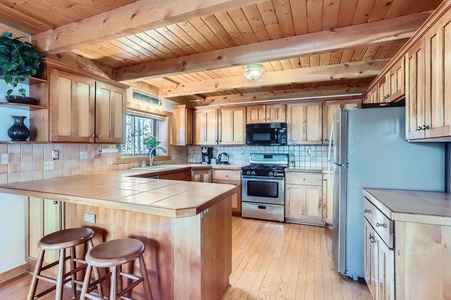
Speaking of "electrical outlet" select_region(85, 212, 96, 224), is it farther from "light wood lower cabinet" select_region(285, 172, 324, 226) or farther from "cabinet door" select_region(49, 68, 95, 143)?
"light wood lower cabinet" select_region(285, 172, 324, 226)

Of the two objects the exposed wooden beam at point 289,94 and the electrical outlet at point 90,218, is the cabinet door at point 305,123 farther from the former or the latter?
the electrical outlet at point 90,218

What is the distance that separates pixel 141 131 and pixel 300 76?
2.85m

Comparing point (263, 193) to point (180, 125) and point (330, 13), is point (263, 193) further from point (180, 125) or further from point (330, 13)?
point (330, 13)

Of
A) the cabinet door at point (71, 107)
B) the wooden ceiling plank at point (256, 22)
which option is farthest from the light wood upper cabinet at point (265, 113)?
the cabinet door at point (71, 107)

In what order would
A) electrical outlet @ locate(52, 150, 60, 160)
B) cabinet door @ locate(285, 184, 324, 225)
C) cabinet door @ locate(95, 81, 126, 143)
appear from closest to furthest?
electrical outlet @ locate(52, 150, 60, 160)
cabinet door @ locate(95, 81, 126, 143)
cabinet door @ locate(285, 184, 324, 225)

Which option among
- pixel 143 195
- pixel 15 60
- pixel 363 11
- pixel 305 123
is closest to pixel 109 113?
pixel 15 60

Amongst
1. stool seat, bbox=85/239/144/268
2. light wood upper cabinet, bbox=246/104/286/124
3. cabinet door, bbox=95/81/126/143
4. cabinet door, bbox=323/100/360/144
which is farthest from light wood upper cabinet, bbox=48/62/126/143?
cabinet door, bbox=323/100/360/144

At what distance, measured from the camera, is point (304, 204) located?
12.1 ft

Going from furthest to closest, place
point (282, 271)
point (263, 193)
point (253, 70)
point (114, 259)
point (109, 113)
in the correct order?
point (263, 193)
point (253, 70)
point (109, 113)
point (282, 271)
point (114, 259)

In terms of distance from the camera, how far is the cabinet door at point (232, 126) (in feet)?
14.7

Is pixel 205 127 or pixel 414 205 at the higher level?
pixel 205 127

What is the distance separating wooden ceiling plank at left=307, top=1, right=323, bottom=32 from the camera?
1.74m

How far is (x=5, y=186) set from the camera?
1915 mm

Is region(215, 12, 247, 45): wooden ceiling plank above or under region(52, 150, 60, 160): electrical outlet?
above
